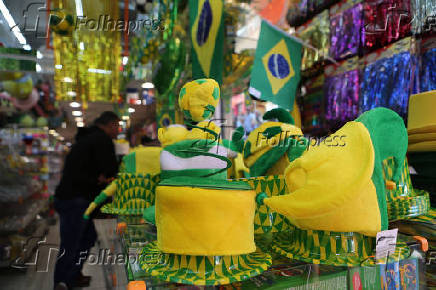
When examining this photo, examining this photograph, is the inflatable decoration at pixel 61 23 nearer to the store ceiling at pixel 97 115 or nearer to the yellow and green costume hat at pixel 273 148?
the store ceiling at pixel 97 115

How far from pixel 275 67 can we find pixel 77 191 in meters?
1.34

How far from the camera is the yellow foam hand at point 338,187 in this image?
55 cm

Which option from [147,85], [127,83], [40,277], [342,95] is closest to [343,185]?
[147,85]

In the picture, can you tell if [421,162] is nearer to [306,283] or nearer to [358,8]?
[306,283]

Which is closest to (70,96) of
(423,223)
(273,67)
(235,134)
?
(235,134)

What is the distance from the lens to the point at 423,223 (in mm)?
898

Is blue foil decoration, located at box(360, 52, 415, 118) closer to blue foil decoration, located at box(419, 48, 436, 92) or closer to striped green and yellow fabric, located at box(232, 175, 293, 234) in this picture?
blue foil decoration, located at box(419, 48, 436, 92)

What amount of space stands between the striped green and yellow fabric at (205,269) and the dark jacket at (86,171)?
1.24 metres

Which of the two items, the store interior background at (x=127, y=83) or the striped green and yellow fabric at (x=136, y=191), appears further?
the striped green and yellow fabric at (x=136, y=191)

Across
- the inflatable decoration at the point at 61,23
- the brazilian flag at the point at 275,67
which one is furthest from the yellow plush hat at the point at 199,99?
the brazilian flag at the point at 275,67

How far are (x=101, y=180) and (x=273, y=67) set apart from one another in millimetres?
1164

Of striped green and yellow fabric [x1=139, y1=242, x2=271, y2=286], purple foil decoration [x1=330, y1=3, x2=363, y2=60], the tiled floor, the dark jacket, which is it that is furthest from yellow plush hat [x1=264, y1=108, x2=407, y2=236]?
the tiled floor

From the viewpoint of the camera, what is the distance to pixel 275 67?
1.65 m

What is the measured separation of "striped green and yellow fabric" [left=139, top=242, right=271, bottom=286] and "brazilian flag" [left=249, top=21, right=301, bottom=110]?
100 cm
